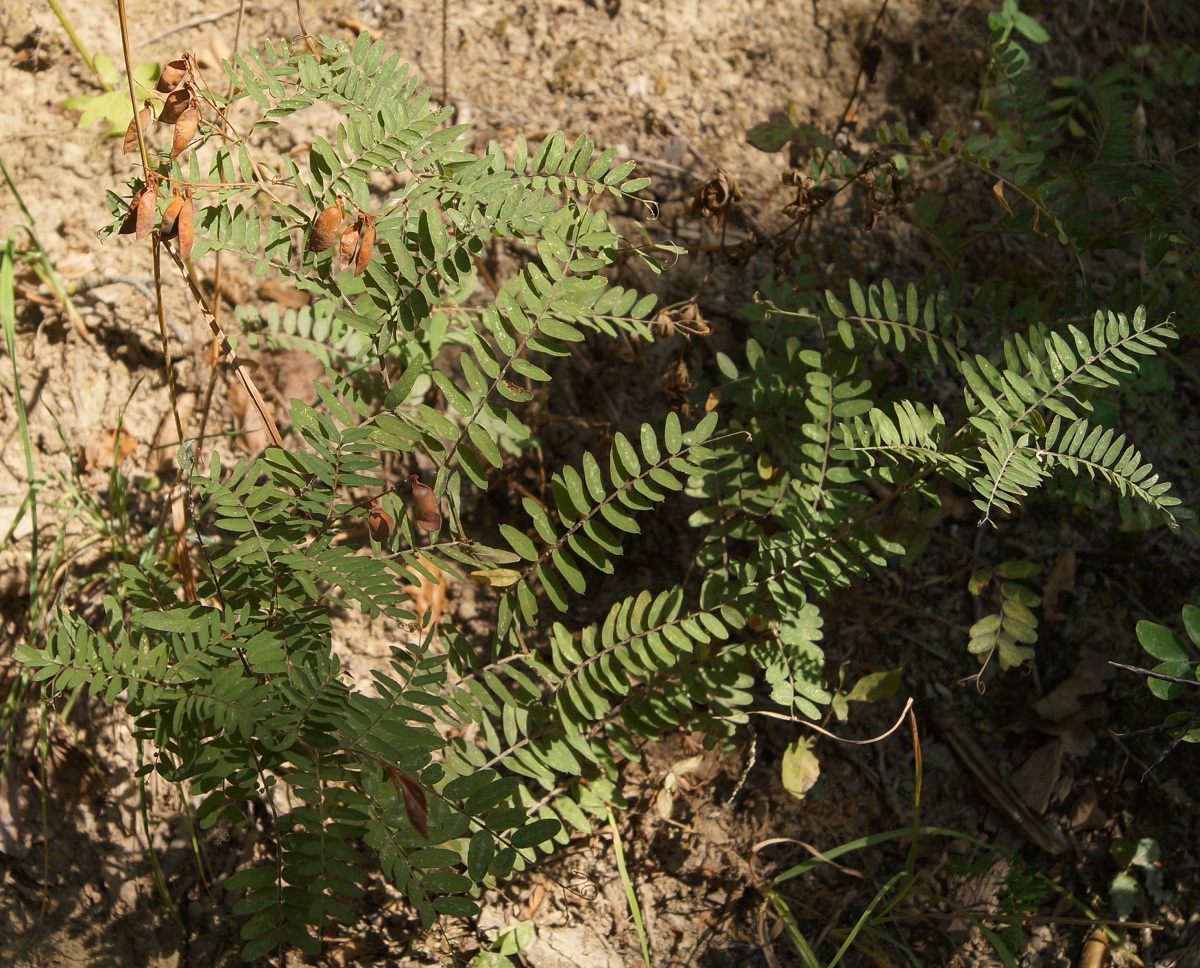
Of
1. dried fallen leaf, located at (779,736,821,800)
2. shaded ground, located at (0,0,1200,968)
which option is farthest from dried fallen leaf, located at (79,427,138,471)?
dried fallen leaf, located at (779,736,821,800)

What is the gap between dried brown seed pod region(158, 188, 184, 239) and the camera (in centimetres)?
170

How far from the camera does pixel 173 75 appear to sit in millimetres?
1721

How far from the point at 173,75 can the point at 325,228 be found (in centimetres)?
38

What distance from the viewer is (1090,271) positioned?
2.96 metres

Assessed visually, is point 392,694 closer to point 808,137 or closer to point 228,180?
point 228,180

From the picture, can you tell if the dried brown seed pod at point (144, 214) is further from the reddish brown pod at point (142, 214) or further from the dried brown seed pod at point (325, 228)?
the dried brown seed pod at point (325, 228)

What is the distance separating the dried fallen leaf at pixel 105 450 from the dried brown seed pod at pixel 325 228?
48.7 inches

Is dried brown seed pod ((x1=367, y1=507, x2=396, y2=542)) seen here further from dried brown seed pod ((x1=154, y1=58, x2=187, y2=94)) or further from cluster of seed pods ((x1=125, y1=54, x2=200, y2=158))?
dried brown seed pod ((x1=154, y1=58, x2=187, y2=94))

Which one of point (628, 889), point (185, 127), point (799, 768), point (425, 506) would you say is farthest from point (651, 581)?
point (185, 127)

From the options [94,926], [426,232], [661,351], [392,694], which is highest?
[426,232]

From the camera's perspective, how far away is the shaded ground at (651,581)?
2383 millimetres

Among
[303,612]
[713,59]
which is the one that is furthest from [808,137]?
[303,612]

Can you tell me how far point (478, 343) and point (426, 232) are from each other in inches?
10.1

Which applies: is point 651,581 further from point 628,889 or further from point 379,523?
point 379,523
